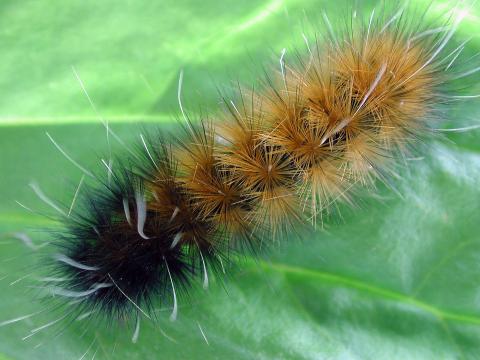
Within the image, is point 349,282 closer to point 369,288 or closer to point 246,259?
point 369,288

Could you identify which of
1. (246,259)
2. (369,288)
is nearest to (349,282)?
(369,288)

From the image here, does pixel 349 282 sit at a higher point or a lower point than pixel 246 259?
lower

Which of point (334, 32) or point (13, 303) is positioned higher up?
point (334, 32)

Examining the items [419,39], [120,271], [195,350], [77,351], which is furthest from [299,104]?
[77,351]

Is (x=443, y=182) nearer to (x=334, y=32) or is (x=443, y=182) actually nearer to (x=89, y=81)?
(x=334, y=32)

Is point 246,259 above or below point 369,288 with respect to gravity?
Answer: above
